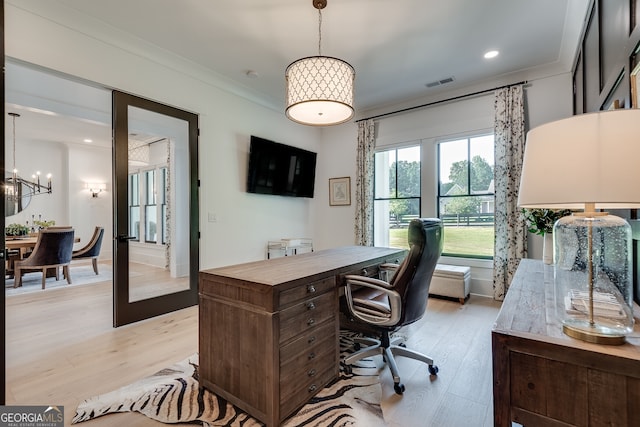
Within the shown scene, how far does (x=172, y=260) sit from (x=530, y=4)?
4.78 meters

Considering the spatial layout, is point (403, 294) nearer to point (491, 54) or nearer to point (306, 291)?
point (306, 291)

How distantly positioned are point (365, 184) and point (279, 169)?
1.51 metres

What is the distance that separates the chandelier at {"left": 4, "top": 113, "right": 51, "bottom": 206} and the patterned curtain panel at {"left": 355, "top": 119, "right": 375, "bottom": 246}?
688 cm

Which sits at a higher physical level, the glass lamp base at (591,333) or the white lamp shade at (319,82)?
the white lamp shade at (319,82)

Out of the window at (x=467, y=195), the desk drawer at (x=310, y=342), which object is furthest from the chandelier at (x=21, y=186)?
the window at (x=467, y=195)

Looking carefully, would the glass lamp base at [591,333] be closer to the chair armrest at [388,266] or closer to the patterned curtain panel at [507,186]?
→ the chair armrest at [388,266]

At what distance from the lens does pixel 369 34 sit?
9.77 feet

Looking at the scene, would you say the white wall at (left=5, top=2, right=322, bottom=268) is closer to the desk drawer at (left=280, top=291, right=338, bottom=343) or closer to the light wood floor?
the light wood floor

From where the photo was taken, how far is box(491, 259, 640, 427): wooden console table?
2.59ft

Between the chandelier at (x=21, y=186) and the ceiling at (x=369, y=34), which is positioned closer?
the ceiling at (x=369, y=34)

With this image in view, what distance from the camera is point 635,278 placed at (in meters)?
1.33

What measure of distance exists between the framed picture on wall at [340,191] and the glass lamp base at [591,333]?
4398 mm

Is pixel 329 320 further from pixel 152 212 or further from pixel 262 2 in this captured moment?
pixel 152 212

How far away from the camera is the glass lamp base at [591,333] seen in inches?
33.2
